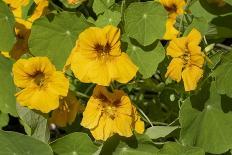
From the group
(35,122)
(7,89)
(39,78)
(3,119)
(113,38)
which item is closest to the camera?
(113,38)

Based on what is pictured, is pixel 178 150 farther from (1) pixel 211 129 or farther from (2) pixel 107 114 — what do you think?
(2) pixel 107 114

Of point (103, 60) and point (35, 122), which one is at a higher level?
point (103, 60)

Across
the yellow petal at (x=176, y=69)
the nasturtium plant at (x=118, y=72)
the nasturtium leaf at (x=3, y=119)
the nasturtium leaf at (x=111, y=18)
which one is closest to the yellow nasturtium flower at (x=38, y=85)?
the nasturtium plant at (x=118, y=72)

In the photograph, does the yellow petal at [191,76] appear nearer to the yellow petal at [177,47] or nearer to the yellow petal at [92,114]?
the yellow petal at [177,47]

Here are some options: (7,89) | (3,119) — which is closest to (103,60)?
(7,89)

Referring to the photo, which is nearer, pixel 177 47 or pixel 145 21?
pixel 177 47

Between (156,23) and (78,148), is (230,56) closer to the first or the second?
(156,23)

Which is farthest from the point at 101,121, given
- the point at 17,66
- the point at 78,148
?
the point at 17,66
